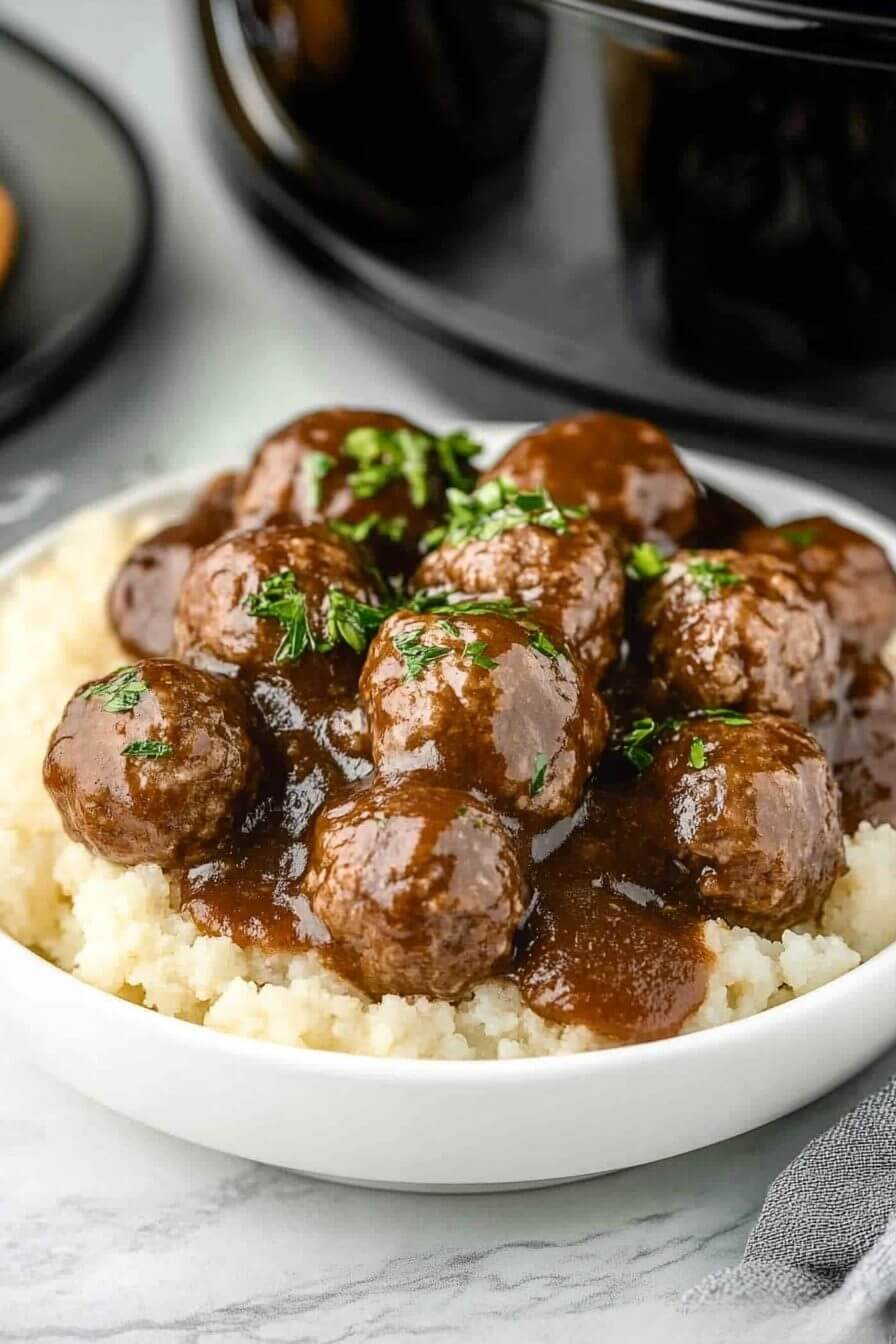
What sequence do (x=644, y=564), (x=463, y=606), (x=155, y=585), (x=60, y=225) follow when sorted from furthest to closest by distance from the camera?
(x=60, y=225), (x=155, y=585), (x=644, y=564), (x=463, y=606)

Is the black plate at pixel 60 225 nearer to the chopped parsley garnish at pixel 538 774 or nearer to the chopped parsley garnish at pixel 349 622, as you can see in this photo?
the chopped parsley garnish at pixel 349 622

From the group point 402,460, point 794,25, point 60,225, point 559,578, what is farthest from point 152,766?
point 60,225

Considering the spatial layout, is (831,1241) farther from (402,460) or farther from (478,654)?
(402,460)

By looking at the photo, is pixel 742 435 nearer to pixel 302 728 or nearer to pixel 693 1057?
pixel 302 728

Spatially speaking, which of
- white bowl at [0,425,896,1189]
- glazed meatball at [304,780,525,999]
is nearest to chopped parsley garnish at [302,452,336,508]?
glazed meatball at [304,780,525,999]

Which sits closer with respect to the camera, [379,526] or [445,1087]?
[445,1087]

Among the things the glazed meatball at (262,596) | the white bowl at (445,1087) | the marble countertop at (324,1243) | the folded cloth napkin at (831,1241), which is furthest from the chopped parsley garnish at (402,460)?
the folded cloth napkin at (831,1241)

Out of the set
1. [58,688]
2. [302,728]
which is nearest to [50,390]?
[58,688]

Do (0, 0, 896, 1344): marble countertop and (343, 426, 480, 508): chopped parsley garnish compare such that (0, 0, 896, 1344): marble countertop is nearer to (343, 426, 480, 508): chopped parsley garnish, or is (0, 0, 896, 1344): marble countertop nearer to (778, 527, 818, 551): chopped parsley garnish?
(778, 527, 818, 551): chopped parsley garnish
